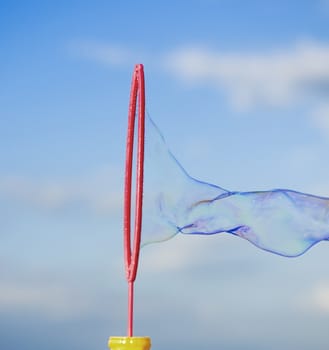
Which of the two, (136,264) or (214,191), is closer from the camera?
(136,264)

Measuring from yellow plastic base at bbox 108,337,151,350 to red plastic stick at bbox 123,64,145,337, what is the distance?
56cm

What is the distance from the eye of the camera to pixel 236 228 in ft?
95.7

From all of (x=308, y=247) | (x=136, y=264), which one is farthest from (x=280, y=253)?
(x=136, y=264)

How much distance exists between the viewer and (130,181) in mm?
28328

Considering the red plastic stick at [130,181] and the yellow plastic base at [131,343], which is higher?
the red plastic stick at [130,181]

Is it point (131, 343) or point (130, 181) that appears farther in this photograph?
point (130, 181)

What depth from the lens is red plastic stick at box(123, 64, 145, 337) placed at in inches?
1086

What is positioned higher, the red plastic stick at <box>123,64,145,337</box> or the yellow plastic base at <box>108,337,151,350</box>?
the red plastic stick at <box>123,64,145,337</box>

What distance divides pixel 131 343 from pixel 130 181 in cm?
336

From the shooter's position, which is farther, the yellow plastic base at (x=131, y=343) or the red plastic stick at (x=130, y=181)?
the red plastic stick at (x=130, y=181)

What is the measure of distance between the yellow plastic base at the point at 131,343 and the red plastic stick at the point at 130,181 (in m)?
0.56

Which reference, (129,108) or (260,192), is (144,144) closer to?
(129,108)

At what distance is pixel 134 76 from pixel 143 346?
5327 mm

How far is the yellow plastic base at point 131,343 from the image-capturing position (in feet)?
87.4
